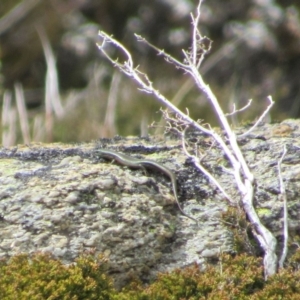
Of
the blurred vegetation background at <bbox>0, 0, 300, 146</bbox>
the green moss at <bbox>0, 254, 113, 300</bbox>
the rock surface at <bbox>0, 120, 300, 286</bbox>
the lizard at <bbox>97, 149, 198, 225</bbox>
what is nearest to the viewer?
the green moss at <bbox>0, 254, 113, 300</bbox>

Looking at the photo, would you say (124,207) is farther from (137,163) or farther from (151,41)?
(151,41)

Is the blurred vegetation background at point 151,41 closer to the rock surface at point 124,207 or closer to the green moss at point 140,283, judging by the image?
the rock surface at point 124,207

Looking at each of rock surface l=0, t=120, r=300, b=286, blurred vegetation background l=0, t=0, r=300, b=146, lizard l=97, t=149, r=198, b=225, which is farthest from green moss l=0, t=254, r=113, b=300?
blurred vegetation background l=0, t=0, r=300, b=146

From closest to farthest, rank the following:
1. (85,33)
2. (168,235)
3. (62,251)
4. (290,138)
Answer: (62,251), (168,235), (290,138), (85,33)

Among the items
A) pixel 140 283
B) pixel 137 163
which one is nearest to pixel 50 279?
pixel 140 283

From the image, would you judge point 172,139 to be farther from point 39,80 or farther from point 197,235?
point 39,80

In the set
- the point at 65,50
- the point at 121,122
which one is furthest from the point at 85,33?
the point at 121,122

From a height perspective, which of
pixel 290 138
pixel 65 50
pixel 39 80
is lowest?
pixel 290 138

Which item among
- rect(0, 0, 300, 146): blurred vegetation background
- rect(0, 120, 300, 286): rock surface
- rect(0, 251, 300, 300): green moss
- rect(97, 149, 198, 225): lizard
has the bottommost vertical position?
rect(0, 251, 300, 300): green moss

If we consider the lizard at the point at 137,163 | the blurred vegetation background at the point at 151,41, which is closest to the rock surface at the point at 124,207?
the lizard at the point at 137,163

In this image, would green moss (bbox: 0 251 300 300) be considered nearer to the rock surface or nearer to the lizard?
the rock surface
